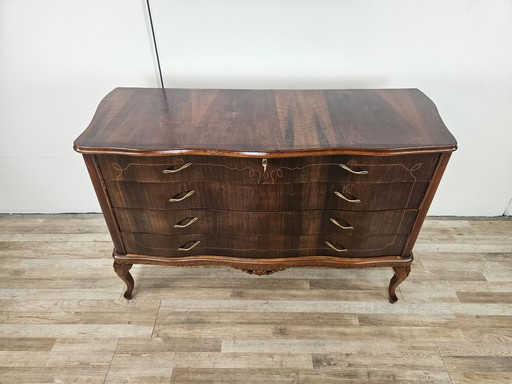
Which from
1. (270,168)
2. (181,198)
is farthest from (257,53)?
(181,198)

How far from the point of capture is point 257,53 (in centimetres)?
154

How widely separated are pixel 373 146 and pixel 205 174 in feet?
1.90

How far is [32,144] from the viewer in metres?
1.86

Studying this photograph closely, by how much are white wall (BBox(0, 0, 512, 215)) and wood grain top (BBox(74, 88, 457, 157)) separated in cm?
20

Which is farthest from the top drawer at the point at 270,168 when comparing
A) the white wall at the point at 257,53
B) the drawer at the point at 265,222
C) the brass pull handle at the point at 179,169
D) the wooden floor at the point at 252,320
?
the wooden floor at the point at 252,320

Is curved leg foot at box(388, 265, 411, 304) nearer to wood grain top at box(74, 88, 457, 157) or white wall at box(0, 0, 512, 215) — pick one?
wood grain top at box(74, 88, 457, 157)

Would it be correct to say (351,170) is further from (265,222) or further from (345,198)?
(265,222)

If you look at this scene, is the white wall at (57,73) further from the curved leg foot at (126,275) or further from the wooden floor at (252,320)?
the curved leg foot at (126,275)

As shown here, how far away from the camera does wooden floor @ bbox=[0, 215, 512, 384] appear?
56.4 inches

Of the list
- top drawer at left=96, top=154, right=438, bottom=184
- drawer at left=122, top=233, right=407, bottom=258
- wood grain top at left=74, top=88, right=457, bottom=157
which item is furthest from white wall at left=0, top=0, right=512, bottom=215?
drawer at left=122, top=233, right=407, bottom=258

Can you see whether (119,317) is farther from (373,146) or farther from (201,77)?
(373,146)

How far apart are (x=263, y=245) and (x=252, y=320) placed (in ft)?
1.47

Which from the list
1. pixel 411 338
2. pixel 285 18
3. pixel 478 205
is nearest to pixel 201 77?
pixel 285 18

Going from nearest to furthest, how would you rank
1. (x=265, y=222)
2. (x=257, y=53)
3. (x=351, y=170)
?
(x=351, y=170), (x=265, y=222), (x=257, y=53)
